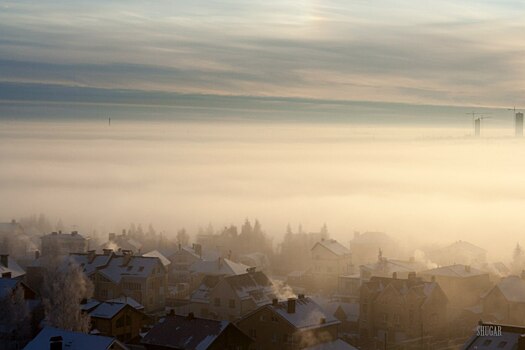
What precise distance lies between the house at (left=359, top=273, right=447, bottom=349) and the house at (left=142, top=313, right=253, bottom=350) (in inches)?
644

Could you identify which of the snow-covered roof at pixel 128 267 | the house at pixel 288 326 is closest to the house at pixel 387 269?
the snow-covered roof at pixel 128 267

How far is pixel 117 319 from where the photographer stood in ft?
190

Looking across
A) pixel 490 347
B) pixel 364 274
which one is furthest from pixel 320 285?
pixel 490 347

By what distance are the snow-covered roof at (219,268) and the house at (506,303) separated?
2541 centimetres

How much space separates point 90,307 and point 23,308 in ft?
15.0

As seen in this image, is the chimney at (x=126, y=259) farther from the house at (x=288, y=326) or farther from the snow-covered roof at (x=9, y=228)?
the snow-covered roof at (x=9, y=228)

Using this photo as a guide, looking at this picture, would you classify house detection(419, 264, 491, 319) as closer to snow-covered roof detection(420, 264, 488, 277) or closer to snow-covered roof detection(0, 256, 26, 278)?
snow-covered roof detection(420, 264, 488, 277)

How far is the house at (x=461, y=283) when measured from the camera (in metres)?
74.9

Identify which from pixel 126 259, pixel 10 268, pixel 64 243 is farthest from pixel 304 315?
pixel 64 243

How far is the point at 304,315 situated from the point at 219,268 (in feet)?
99.7

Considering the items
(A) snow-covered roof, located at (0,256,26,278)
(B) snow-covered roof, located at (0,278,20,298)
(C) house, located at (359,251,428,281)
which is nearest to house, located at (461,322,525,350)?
(B) snow-covered roof, located at (0,278,20,298)

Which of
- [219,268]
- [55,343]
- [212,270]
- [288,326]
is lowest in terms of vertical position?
[212,270]

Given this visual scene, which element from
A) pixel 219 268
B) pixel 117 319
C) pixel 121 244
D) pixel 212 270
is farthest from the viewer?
pixel 121 244

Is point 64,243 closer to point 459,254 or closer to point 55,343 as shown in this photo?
point 459,254
